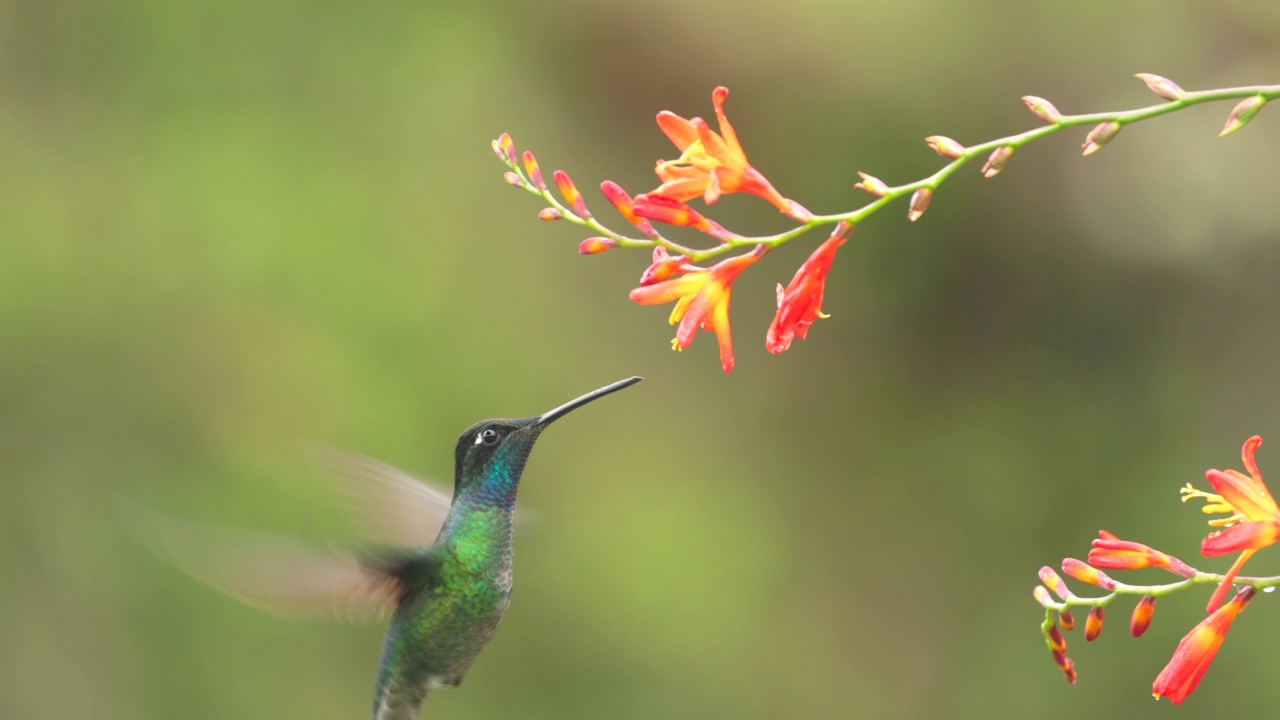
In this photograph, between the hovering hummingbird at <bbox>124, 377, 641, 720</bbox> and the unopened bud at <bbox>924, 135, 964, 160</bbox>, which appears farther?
the hovering hummingbird at <bbox>124, 377, 641, 720</bbox>

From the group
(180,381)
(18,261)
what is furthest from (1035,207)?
(18,261)

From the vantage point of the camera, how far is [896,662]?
384 cm

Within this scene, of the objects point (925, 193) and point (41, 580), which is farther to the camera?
point (41, 580)

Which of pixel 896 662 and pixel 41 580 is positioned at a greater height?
pixel 41 580

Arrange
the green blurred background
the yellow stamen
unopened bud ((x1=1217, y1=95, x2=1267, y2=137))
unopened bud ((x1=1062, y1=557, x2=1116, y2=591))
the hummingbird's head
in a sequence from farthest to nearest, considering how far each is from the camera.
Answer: the green blurred background
the hummingbird's head
the yellow stamen
unopened bud ((x1=1062, y1=557, x2=1116, y2=591))
unopened bud ((x1=1217, y1=95, x2=1267, y2=137))

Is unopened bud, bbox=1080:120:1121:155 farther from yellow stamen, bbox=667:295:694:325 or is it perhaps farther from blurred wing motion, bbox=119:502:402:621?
blurred wing motion, bbox=119:502:402:621

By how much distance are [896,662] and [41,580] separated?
95.6 inches

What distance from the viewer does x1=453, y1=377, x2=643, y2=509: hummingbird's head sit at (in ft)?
4.87

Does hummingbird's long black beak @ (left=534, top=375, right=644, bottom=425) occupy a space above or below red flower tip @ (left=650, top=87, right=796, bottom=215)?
below

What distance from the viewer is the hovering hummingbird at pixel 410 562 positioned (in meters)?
1.31

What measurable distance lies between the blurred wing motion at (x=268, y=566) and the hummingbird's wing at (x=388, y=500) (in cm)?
9

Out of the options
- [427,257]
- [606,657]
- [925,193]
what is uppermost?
[925,193]

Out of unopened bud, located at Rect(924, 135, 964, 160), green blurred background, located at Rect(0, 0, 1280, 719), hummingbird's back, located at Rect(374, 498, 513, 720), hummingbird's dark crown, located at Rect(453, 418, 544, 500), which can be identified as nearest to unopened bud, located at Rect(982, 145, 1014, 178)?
unopened bud, located at Rect(924, 135, 964, 160)

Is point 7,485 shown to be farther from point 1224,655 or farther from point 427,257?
point 1224,655
